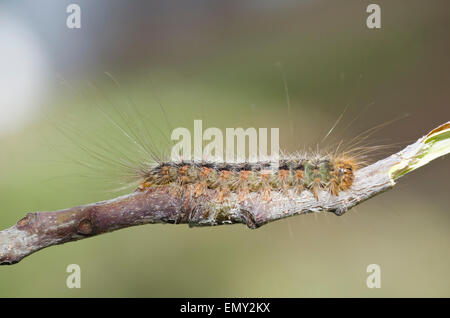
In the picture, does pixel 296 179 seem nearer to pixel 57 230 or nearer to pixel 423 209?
pixel 57 230

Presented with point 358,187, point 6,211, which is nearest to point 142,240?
point 6,211
